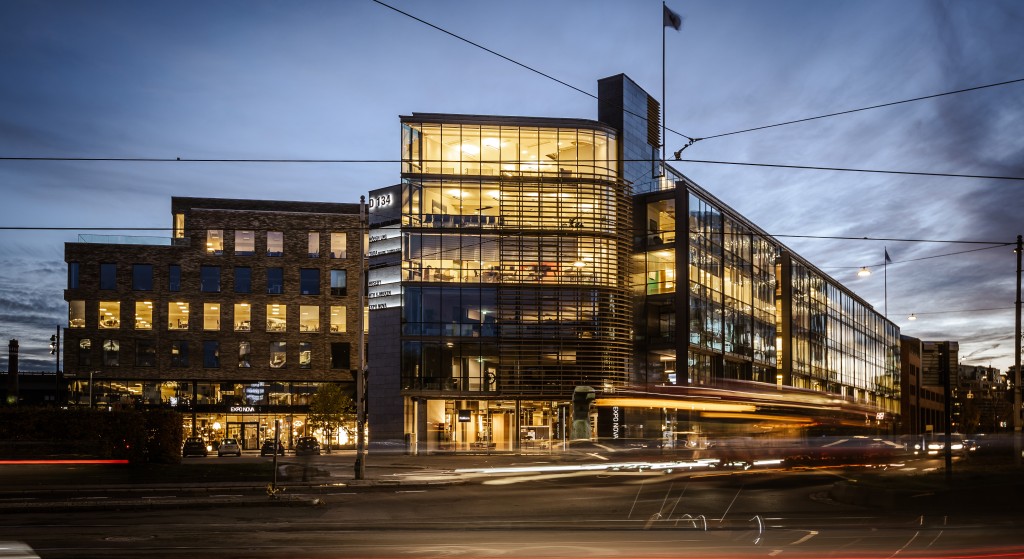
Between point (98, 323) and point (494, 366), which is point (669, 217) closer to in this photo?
point (494, 366)

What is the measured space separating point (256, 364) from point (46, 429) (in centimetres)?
4209

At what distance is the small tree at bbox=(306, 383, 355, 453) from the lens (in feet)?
227

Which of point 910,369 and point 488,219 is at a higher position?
→ point 488,219

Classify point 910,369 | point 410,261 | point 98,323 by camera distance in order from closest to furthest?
point 410,261 → point 98,323 → point 910,369

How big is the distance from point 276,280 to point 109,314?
42.9 ft

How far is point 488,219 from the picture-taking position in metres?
57.9

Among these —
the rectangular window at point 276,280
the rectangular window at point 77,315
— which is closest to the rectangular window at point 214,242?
the rectangular window at point 276,280

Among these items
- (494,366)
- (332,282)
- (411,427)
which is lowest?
(411,427)

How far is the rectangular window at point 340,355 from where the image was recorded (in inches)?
2940

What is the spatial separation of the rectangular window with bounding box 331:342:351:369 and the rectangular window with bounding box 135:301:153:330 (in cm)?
1441

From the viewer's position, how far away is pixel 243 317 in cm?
7375

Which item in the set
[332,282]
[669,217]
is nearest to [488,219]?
[669,217]

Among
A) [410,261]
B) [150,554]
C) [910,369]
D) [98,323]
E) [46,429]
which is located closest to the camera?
[150,554]

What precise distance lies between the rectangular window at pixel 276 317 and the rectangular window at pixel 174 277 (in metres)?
7.29
